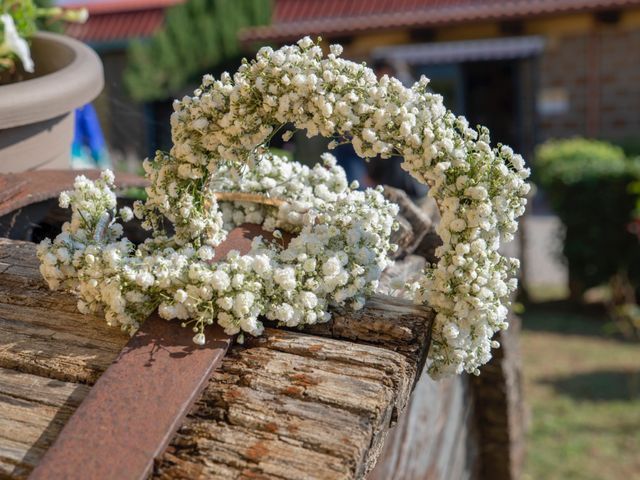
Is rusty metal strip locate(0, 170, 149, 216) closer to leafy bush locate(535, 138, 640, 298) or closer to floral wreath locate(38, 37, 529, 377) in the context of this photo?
floral wreath locate(38, 37, 529, 377)

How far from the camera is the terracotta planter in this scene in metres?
1.74

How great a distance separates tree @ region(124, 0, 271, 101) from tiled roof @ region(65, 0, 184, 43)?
1109 millimetres

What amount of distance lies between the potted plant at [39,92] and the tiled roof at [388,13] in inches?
346

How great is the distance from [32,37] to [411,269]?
4.54 ft

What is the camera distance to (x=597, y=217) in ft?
24.7

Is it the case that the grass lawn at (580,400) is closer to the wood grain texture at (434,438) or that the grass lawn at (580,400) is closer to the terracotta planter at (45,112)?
the wood grain texture at (434,438)

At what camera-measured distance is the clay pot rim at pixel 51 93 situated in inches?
67.9

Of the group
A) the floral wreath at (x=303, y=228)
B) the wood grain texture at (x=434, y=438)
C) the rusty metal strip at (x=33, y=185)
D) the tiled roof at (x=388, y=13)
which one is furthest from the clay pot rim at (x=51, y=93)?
the tiled roof at (x=388, y=13)

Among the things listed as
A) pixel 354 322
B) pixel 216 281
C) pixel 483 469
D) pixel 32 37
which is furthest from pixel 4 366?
pixel 483 469

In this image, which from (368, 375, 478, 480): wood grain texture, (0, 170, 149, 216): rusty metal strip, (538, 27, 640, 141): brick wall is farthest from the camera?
(538, 27, 640, 141): brick wall

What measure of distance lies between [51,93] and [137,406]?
3.36 feet

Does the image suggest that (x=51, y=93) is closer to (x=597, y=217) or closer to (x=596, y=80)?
(x=597, y=217)

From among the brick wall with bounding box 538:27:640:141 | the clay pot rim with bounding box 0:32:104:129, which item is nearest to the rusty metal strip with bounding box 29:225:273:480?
the clay pot rim with bounding box 0:32:104:129

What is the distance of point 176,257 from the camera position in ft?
4.08
